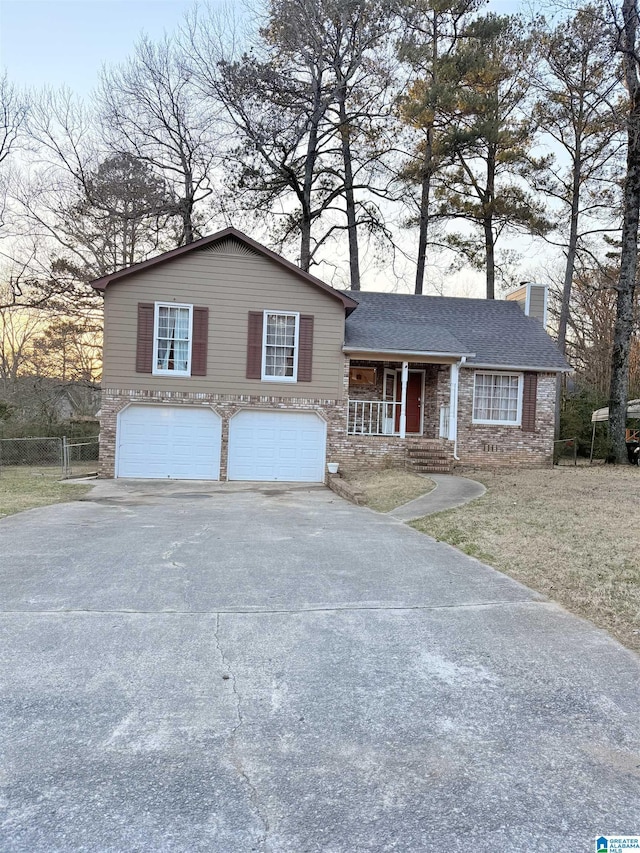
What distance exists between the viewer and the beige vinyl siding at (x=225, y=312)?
54.9ft

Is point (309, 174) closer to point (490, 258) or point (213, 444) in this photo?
point (490, 258)

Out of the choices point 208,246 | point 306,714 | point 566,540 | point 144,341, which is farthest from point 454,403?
point 306,714

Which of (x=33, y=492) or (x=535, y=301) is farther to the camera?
(x=535, y=301)

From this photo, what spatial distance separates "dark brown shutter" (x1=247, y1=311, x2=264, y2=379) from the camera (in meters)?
17.2

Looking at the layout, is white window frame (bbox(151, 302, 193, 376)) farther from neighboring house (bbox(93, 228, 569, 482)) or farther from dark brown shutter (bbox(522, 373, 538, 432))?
dark brown shutter (bbox(522, 373, 538, 432))

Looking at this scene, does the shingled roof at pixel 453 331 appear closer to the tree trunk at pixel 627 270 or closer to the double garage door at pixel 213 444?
the tree trunk at pixel 627 270

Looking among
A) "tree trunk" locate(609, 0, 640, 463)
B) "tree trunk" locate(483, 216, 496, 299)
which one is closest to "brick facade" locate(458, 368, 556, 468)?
"tree trunk" locate(609, 0, 640, 463)

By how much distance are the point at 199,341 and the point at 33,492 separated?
5856 mm

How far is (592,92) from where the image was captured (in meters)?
21.2

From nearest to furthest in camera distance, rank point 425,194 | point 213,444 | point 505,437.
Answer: point 213,444
point 505,437
point 425,194

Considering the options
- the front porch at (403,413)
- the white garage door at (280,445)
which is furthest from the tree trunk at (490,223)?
the white garage door at (280,445)

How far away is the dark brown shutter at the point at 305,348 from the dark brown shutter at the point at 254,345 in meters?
1.11

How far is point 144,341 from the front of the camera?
16.8 metres

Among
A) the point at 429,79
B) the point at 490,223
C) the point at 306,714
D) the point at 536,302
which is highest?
the point at 429,79
